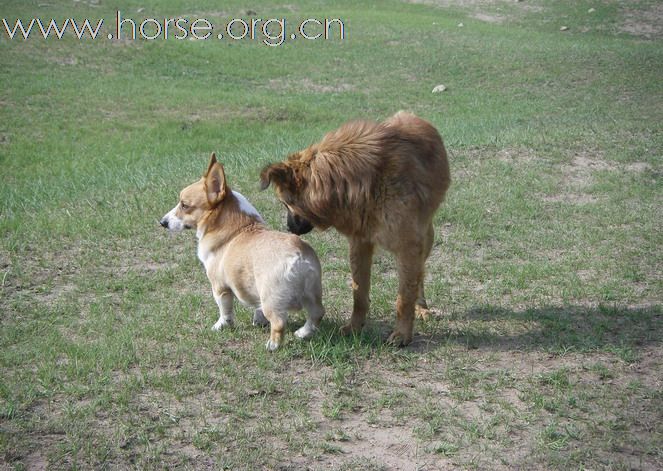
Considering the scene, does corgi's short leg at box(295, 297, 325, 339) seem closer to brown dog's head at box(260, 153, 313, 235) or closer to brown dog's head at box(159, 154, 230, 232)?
brown dog's head at box(260, 153, 313, 235)

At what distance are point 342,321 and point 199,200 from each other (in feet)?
5.04

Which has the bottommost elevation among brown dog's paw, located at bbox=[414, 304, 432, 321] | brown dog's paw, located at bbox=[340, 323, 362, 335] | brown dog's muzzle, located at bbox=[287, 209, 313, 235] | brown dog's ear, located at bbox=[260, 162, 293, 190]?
brown dog's paw, located at bbox=[414, 304, 432, 321]

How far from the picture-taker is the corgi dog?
5.24 meters

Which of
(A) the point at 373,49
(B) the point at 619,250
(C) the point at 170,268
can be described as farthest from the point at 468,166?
(A) the point at 373,49

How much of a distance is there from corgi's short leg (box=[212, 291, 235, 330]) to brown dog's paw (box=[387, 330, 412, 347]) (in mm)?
1274

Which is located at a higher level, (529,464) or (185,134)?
(529,464)

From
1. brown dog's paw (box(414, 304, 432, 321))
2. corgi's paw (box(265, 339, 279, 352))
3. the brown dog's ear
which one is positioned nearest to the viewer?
the brown dog's ear

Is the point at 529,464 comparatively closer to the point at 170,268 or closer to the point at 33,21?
the point at 170,268

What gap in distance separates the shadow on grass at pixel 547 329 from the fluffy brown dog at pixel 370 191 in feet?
1.63

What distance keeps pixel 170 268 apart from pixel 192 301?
94cm

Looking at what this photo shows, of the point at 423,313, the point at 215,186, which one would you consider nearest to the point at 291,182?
the point at 215,186

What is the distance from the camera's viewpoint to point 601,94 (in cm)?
1872

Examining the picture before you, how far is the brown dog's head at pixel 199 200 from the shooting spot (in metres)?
5.79

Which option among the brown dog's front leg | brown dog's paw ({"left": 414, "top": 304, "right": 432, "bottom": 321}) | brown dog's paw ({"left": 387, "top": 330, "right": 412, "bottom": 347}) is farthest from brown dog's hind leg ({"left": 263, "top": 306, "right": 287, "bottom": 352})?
brown dog's paw ({"left": 414, "top": 304, "right": 432, "bottom": 321})
